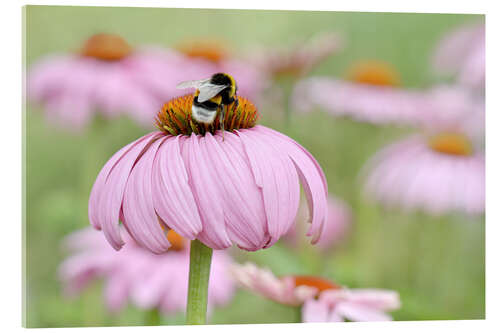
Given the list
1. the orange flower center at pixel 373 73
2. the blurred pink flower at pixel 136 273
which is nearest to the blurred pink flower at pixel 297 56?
the orange flower center at pixel 373 73

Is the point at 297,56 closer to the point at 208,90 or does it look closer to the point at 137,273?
the point at 137,273

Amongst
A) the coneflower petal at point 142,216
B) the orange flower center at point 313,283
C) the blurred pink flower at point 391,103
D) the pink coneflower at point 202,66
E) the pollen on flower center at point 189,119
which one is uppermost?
the pink coneflower at point 202,66

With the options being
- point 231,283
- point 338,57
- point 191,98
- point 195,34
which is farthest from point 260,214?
point 338,57

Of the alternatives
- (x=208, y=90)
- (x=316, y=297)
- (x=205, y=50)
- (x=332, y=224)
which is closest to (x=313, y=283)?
(x=316, y=297)

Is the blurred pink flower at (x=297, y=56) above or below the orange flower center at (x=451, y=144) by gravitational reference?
above

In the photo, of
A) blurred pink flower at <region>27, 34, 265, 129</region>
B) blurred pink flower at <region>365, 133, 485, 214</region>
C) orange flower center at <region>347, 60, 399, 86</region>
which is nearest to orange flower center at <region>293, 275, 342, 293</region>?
blurred pink flower at <region>27, 34, 265, 129</region>

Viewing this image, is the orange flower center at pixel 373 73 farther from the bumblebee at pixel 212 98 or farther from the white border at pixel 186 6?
the bumblebee at pixel 212 98

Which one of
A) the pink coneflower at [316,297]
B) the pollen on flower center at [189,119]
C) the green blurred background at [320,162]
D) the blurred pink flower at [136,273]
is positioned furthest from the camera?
the green blurred background at [320,162]

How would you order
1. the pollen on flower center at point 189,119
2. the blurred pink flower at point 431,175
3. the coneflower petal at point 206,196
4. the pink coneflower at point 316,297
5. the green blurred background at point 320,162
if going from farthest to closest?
the blurred pink flower at point 431,175
the green blurred background at point 320,162
the pink coneflower at point 316,297
the pollen on flower center at point 189,119
the coneflower petal at point 206,196
